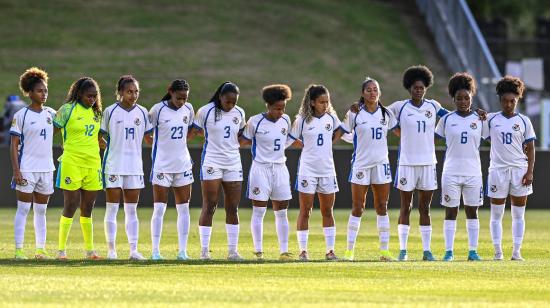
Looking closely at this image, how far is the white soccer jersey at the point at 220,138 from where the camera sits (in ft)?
53.4

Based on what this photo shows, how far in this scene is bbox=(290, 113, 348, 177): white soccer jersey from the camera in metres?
16.6

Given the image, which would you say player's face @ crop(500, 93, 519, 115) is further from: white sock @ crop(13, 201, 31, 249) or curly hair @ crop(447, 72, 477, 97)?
white sock @ crop(13, 201, 31, 249)

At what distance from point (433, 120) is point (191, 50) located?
88.5ft

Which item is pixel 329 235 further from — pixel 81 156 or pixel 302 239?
pixel 81 156

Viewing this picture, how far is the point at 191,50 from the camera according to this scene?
43.2 meters

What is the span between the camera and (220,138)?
53.5 ft

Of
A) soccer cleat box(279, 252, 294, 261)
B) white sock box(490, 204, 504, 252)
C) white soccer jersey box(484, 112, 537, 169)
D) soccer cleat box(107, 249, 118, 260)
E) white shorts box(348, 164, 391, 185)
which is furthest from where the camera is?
white soccer jersey box(484, 112, 537, 169)

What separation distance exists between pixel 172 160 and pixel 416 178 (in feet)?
9.12

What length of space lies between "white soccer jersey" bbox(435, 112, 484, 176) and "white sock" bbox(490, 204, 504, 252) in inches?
21.9

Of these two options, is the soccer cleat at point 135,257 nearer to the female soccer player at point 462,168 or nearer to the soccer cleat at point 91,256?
the soccer cleat at point 91,256

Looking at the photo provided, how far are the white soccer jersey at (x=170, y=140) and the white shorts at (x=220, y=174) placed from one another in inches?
8.2

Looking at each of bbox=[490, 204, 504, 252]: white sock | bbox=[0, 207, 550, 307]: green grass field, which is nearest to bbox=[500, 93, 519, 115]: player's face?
bbox=[490, 204, 504, 252]: white sock

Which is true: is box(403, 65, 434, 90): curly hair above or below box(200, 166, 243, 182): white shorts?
above

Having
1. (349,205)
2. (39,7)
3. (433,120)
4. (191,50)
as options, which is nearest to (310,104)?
(433,120)
